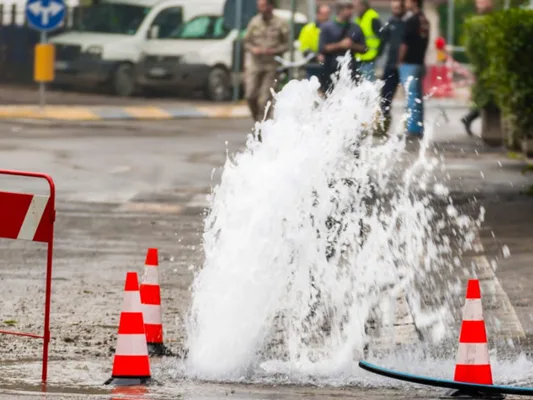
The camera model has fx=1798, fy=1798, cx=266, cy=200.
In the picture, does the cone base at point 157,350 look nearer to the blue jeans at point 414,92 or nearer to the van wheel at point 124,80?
the blue jeans at point 414,92

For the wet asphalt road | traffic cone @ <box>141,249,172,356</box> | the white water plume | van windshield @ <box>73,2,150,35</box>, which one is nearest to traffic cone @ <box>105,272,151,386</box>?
the wet asphalt road

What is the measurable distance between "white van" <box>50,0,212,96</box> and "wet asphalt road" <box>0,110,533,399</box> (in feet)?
19.2

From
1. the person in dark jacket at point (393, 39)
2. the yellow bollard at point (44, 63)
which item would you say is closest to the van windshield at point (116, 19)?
the yellow bollard at point (44, 63)

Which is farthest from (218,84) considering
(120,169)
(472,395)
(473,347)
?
(472,395)

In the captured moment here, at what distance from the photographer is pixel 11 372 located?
353 inches

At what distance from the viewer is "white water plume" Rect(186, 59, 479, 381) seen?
9234 mm

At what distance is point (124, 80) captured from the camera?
34125 millimetres

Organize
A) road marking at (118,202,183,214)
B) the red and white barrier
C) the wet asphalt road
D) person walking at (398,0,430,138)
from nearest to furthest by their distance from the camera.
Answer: the wet asphalt road
road marking at (118,202,183,214)
person walking at (398,0,430,138)
the red and white barrier

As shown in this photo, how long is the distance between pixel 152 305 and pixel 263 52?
1699cm

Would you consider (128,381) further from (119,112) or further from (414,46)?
(119,112)

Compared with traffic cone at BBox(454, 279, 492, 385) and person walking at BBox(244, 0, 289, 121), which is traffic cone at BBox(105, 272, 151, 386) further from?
person walking at BBox(244, 0, 289, 121)

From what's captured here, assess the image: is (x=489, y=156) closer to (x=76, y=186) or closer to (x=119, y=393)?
(x=76, y=186)

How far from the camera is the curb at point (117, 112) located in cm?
2897

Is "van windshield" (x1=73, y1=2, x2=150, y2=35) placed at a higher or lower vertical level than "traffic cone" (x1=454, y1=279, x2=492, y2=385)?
lower
